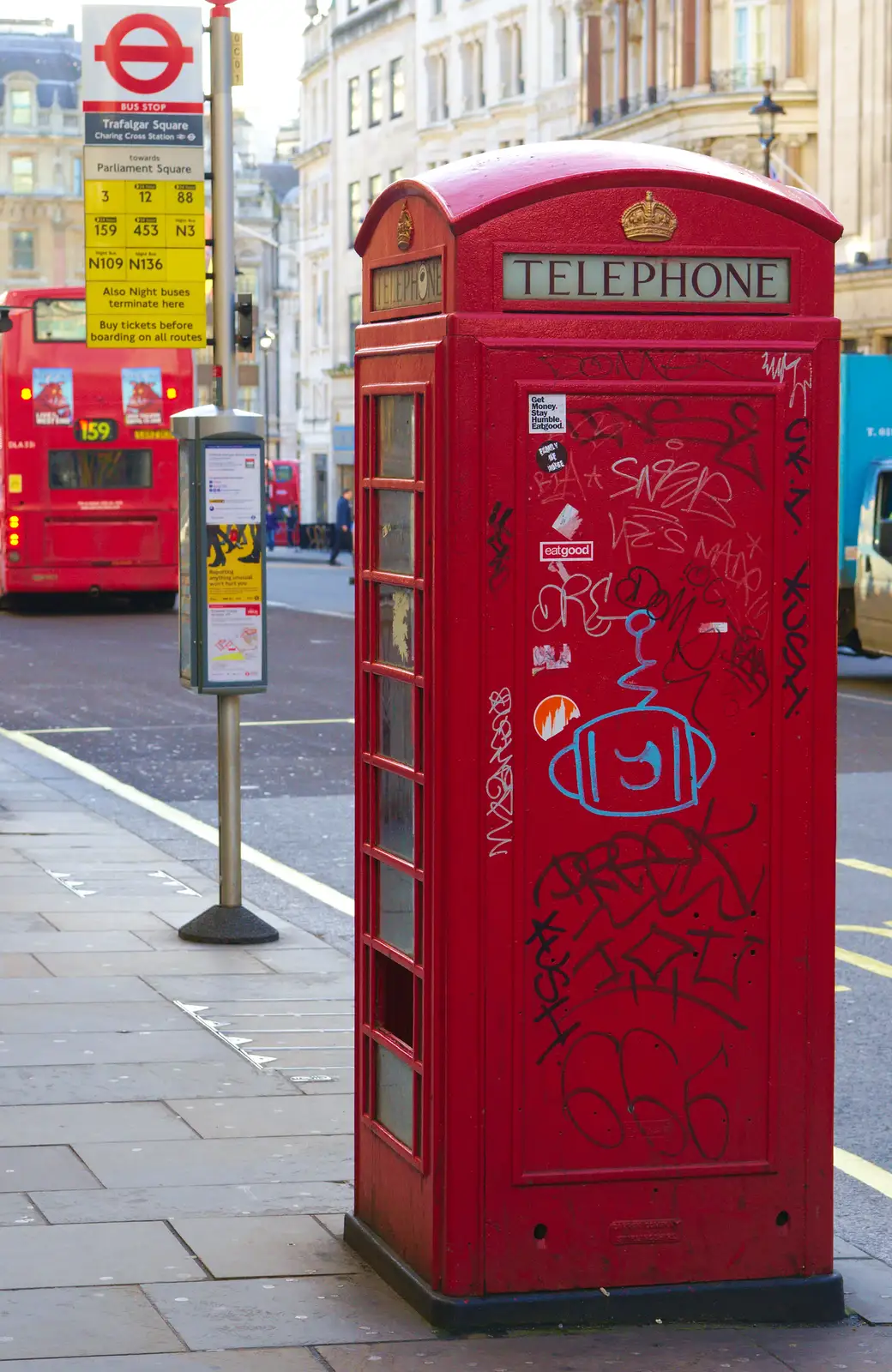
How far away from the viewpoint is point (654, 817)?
4.81 m

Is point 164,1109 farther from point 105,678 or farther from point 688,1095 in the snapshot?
point 105,678

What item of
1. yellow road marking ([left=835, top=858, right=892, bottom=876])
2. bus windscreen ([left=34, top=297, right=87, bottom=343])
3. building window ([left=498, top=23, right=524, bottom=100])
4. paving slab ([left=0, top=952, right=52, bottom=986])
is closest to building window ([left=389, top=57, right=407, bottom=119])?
building window ([left=498, top=23, right=524, bottom=100])

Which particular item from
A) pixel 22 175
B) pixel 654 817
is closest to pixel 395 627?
pixel 654 817

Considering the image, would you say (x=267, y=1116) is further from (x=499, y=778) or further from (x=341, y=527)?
(x=341, y=527)

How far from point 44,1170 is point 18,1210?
0.36 metres

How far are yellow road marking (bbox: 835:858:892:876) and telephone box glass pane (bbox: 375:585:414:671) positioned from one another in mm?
6432

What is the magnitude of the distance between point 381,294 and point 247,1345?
2.18 meters

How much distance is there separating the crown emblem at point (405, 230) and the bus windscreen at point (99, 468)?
86.6 feet

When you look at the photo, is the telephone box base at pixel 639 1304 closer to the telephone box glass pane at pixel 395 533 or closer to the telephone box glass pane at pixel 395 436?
the telephone box glass pane at pixel 395 533

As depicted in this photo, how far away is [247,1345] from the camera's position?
4.56 metres

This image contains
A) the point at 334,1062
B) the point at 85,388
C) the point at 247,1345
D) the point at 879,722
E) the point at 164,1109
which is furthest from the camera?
the point at 85,388

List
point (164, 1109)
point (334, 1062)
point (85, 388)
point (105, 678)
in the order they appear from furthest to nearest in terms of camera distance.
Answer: point (85, 388) < point (105, 678) < point (334, 1062) < point (164, 1109)

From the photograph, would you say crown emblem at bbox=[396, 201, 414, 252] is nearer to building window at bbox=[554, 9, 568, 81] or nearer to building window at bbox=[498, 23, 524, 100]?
building window at bbox=[554, 9, 568, 81]

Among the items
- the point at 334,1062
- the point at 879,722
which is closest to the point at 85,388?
the point at 879,722
